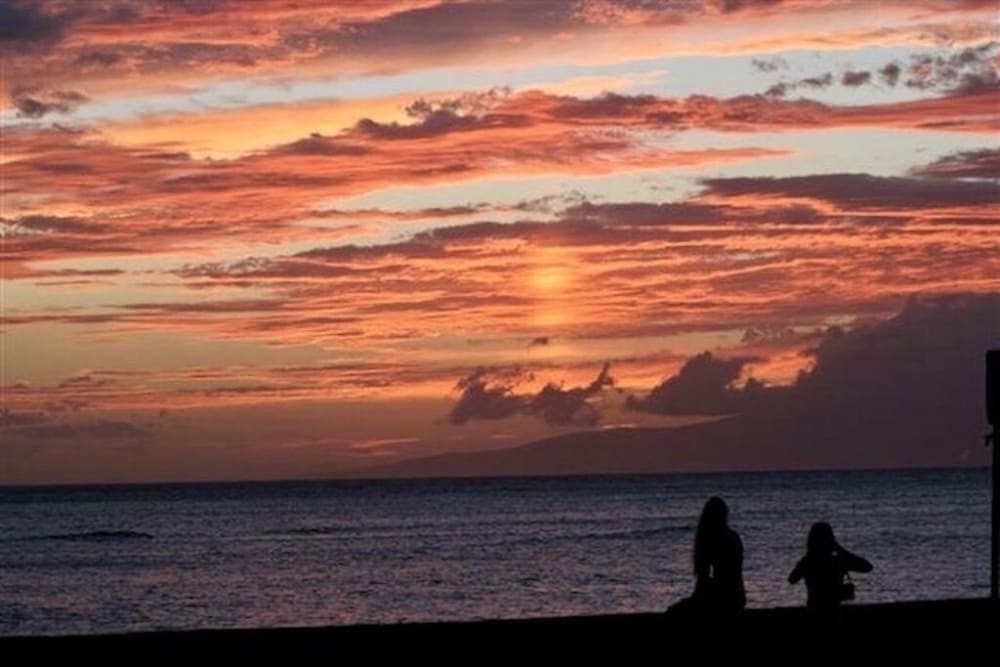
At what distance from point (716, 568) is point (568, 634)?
1077mm

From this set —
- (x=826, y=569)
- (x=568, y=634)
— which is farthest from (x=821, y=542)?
(x=568, y=634)

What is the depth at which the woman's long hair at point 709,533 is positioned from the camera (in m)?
13.4

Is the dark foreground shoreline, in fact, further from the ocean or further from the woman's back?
the ocean

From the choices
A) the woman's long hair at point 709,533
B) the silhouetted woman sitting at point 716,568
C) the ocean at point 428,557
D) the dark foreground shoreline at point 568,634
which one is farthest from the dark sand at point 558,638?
the ocean at point 428,557

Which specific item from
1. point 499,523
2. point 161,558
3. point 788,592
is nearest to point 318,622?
point 788,592

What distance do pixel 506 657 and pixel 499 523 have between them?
96.8 m

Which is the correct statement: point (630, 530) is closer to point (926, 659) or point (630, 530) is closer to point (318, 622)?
point (318, 622)

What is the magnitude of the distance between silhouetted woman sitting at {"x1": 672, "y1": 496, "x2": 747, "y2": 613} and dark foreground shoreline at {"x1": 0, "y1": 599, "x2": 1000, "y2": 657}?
4.2 inches

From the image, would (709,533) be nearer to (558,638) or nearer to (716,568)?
(716,568)

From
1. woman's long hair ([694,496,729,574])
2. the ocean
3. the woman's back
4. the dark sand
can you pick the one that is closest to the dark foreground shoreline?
the dark sand

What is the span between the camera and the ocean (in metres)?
51.4

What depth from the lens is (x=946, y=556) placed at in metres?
66.3

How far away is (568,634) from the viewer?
1355cm

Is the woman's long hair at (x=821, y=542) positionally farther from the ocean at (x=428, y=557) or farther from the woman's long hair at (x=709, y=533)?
the ocean at (x=428, y=557)
